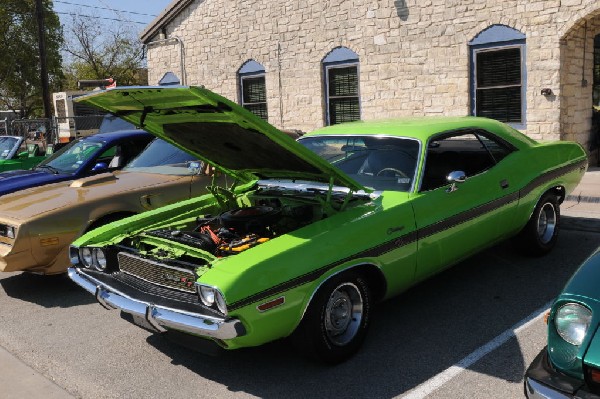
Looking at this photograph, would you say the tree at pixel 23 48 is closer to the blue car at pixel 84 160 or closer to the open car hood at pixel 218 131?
the blue car at pixel 84 160

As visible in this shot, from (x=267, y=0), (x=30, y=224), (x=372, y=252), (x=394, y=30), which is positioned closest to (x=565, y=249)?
(x=372, y=252)

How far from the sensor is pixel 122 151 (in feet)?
27.0

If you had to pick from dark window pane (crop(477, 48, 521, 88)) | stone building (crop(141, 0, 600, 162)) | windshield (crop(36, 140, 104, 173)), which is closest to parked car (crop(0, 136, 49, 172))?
windshield (crop(36, 140, 104, 173))

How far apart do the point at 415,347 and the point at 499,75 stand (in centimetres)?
804

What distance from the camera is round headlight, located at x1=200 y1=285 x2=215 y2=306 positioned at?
3578mm

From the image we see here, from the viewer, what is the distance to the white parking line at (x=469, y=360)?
3.68 m

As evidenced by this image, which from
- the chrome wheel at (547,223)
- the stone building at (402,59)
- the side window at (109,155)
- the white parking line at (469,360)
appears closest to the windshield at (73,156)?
the side window at (109,155)

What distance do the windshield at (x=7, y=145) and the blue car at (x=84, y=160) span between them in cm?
299

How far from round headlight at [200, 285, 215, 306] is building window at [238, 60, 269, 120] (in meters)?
11.9

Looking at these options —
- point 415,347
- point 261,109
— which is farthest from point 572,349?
point 261,109

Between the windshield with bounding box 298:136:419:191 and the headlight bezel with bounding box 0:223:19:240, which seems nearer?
the windshield with bounding box 298:136:419:191

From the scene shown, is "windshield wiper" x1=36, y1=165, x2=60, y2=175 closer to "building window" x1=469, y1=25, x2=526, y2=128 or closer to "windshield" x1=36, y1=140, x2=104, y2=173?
"windshield" x1=36, y1=140, x2=104, y2=173

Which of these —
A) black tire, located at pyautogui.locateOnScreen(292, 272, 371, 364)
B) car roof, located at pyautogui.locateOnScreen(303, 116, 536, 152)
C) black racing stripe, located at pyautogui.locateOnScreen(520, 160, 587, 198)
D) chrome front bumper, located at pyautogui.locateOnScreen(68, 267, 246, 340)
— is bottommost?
black tire, located at pyautogui.locateOnScreen(292, 272, 371, 364)

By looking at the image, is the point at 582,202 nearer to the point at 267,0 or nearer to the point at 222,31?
the point at 267,0
